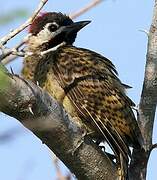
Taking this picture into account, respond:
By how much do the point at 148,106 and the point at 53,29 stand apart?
1884 millimetres

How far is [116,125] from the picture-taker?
4.77 meters

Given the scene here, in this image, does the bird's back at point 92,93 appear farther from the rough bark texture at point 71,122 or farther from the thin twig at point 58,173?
the thin twig at point 58,173

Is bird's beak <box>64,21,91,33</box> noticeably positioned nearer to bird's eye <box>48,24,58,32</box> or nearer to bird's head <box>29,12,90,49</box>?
bird's head <box>29,12,90,49</box>

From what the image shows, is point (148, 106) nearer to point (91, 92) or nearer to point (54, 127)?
point (91, 92)

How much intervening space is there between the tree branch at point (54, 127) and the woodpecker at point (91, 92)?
37 cm

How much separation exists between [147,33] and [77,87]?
707 millimetres

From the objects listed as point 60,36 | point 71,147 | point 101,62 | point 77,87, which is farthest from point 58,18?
point 71,147

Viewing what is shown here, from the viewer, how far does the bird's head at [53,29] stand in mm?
6078

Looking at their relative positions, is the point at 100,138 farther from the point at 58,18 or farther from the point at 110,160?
the point at 58,18

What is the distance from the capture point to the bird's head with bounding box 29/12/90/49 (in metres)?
6.08

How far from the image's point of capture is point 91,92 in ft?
16.3

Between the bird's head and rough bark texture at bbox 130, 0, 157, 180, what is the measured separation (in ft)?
5.10

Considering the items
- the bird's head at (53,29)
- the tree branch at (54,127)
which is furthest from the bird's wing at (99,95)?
the bird's head at (53,29)

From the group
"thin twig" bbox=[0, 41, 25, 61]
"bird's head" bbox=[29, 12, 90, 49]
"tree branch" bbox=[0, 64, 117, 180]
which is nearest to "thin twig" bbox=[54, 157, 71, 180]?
"tree branch" bbox=[0, 64, 117, 180]
